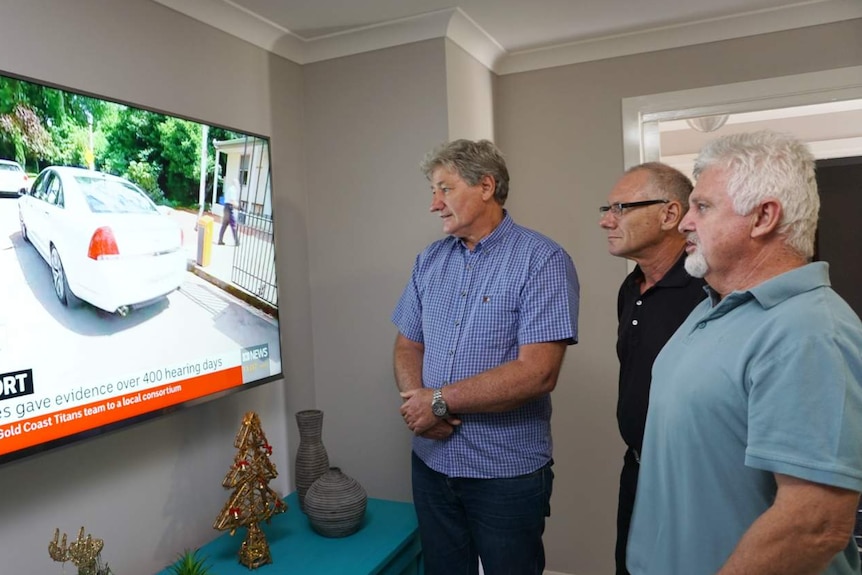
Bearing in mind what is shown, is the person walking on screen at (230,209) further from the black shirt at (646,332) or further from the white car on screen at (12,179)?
the black shirt at (646,332)

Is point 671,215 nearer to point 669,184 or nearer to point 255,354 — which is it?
point 669,184

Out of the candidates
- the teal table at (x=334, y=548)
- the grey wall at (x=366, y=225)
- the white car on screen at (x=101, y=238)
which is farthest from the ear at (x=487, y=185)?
the teal table at (x=334, y=548)

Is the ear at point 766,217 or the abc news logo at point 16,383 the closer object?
the ear at point 766,217

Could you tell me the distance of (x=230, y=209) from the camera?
6.35 feet

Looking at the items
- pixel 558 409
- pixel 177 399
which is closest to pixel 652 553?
pixel 177 399

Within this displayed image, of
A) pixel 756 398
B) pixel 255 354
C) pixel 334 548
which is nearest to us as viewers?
pixel 756 398

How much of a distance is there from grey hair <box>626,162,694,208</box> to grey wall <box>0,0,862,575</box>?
0.88 m

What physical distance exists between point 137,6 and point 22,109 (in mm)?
669

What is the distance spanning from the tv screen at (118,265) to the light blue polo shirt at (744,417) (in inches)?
49.1

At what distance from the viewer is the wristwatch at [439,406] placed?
1.68 m

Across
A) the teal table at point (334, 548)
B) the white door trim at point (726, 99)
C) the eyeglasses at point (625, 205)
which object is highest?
the white door trim at point (726, 99)

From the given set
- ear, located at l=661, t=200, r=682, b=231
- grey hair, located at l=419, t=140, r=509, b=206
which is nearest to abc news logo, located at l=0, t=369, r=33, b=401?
grey hair, located at l=419, t=140, r=509, b=206

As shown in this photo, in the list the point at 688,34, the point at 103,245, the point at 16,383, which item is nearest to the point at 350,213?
the point at 103,245

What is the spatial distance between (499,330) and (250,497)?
88 cm
